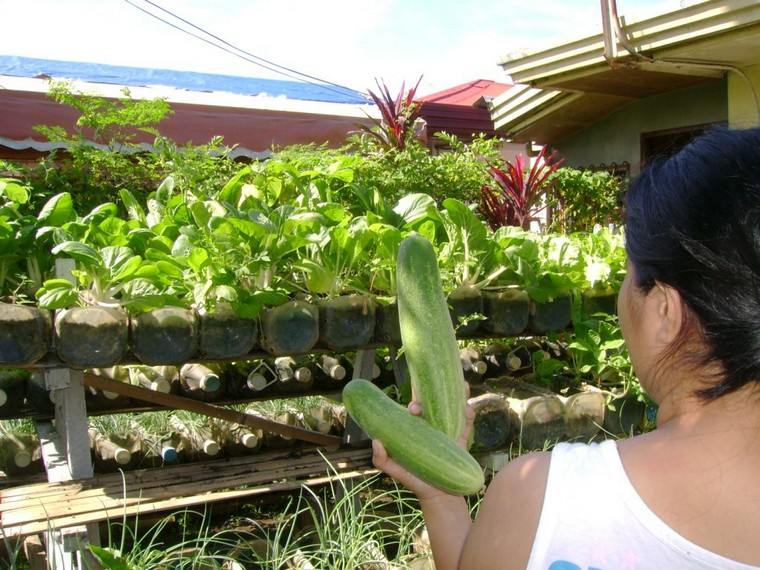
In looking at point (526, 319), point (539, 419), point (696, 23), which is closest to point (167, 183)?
point (526, 319)

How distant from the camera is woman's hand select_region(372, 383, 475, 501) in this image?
127 centimetres

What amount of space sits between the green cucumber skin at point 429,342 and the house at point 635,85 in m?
2.73

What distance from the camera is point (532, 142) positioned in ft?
29.7

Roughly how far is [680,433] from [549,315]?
2112 mm

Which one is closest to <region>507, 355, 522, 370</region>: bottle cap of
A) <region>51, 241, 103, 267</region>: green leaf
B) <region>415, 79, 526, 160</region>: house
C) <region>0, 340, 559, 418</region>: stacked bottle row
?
<region>0, 340, 559, 418</region>: stacked bottle row

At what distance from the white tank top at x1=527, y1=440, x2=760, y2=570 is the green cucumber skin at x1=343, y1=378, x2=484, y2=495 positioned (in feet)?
1.15

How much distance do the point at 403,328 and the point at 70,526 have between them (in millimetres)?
1380

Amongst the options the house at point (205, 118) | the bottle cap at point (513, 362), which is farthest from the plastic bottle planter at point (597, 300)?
the house at point (205, 118)

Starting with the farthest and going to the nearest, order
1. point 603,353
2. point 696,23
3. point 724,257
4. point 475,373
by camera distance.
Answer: point 696,23 < point 475,373 < point 603,353 < point 724,257

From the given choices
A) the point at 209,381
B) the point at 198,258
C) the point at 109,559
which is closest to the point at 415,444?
the point at 109,559

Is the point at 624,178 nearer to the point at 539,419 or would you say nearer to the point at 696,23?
the point at 696,23

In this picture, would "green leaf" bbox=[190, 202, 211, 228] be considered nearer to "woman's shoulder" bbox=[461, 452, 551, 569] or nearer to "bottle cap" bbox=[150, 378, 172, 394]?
"bottle cap" bbox=[150, 378, 172, 394]

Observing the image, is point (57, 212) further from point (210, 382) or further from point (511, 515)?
point (511, 515)

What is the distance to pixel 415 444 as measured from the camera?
1.31 m
